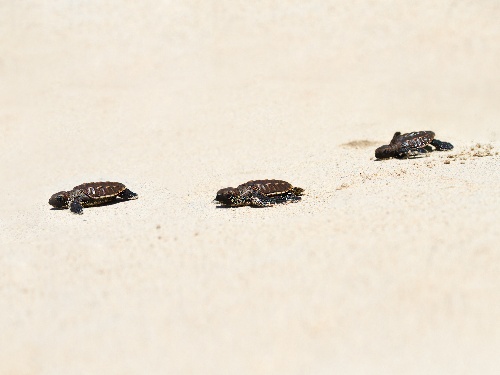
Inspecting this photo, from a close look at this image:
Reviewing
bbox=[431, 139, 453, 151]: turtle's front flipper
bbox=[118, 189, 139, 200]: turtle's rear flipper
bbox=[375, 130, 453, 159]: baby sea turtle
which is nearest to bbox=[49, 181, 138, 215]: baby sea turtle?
bbox=[118, 189, 139, 200]: turtle's rear flipper

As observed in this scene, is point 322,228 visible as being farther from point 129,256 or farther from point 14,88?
point 14,88

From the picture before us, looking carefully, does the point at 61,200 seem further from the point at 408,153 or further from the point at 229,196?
the point at 408,153

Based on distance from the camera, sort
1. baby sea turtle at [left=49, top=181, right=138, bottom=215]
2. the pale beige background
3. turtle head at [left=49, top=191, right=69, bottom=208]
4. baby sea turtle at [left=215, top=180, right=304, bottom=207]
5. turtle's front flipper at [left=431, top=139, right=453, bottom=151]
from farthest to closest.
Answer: turtle's front flipper at [left=431, top=139, right=453, bottom=151], turtle head at [left=49, top=191, right=69, bottom=208], baby sea turtle at [left=49, top=181, right=138, bottom=215], baby sea turtle at [left=215, top=180, right=304, bottom=207], the pale beige background

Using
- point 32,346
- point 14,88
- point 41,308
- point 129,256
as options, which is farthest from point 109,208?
point 14,88

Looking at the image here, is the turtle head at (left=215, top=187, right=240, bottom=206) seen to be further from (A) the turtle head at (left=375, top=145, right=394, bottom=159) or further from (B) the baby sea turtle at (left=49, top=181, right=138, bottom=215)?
(A) the turtle head at (left=375, top=145, right=394, bottom=159)

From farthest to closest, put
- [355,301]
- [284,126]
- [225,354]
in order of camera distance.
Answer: [284,126], [355,301], [225,354]

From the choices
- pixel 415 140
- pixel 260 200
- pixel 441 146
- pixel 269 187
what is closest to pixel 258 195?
pixel 260 200

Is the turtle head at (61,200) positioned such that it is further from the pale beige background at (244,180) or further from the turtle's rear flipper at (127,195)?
the turtle's rear flipper at (127,195)
